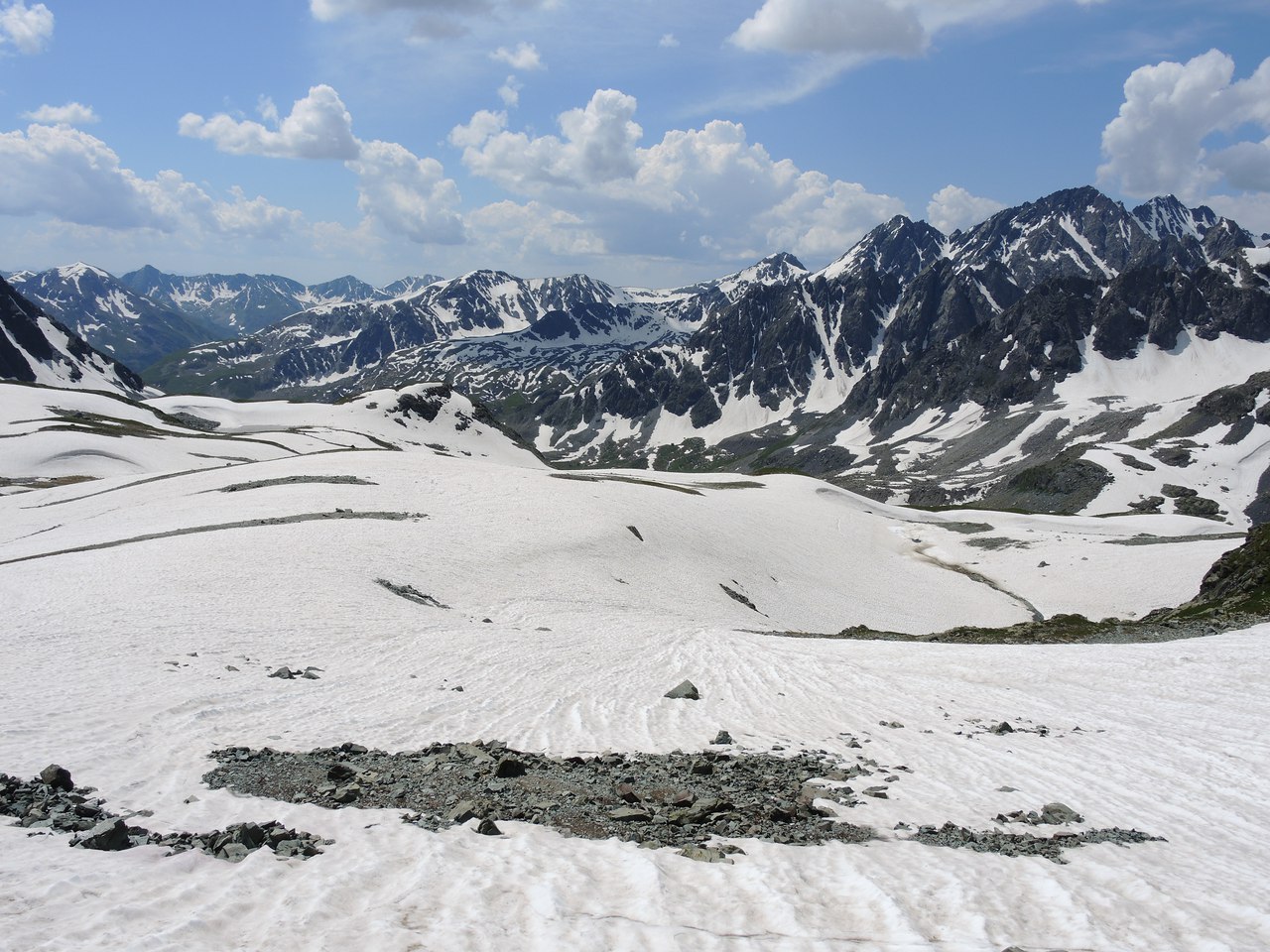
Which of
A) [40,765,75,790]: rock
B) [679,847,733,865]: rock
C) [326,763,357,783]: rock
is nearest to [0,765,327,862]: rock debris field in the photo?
[40,765,75,790]: rock

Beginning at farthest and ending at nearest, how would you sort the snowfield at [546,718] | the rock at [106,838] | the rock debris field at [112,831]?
the rock debris field at [112,831], the rock at [106,838], the snowfield at [546,718]

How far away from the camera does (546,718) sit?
1772 centimetres

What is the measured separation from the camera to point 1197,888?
1000 centimetres

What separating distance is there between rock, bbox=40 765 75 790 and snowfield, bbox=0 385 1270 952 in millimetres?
567

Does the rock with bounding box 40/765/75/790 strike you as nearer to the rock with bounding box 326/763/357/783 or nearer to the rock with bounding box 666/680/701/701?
the rock with bounding box 326/763/357/783

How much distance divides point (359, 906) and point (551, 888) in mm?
2119

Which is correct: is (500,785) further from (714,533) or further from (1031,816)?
(714,533)

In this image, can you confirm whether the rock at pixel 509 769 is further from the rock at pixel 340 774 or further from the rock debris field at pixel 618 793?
the rock at pixel 340 774

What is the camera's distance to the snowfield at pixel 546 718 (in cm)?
805

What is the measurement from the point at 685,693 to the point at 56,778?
47.7 ft

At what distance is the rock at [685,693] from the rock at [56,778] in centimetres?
1407

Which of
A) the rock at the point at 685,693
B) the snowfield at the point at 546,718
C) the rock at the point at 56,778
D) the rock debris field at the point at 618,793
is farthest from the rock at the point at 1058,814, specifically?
the rock at the point at 56,778

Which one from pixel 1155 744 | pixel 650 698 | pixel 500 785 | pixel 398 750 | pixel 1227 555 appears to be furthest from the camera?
pixel 1227 555

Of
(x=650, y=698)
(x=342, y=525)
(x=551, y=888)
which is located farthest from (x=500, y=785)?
(x=342, y=525)
